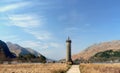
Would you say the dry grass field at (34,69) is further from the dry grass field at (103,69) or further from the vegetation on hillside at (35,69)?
the dry grass field at (103,69)

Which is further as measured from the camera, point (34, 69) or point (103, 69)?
point (34, 69)

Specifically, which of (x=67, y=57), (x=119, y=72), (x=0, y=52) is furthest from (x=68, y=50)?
(x=0, y=52)

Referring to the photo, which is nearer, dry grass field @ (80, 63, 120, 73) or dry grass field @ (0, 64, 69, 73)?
dry grass field @ (80, 63, 120, 73)

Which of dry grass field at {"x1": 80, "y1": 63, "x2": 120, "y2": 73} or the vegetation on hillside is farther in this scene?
the vegetation on hillside

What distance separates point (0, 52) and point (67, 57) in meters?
130

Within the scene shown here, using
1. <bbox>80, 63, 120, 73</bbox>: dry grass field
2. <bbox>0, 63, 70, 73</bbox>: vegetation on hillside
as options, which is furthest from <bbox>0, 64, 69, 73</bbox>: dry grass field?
<bbox>80, 63, 120, 73</bbox>: dry grass field

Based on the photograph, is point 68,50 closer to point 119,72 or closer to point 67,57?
point 67,57

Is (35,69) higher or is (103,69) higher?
(35,69)

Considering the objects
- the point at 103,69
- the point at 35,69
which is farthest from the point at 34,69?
the point at 103,69

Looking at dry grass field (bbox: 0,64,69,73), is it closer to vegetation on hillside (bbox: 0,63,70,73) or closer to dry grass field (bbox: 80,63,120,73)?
vegetation on hillside (bbox: 0,63,70,73)

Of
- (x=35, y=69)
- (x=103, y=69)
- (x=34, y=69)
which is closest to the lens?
(x=103, y=69)

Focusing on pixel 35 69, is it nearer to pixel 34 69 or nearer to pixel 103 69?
pixel 34 69

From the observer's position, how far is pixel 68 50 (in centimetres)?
7562

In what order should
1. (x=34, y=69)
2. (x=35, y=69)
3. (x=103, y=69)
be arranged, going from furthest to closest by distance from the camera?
1. (x=35, y=69)
2. (x=34, y=69)
3. (x=103, y=69)
